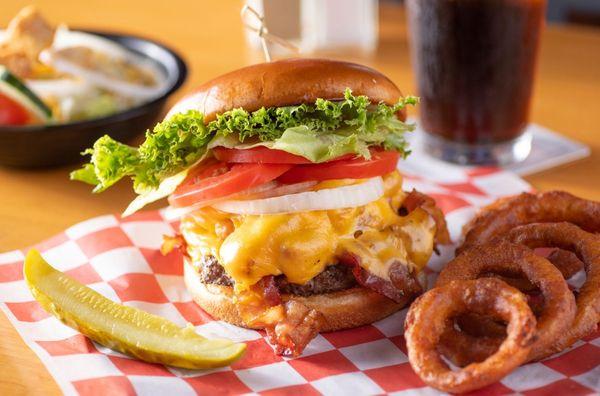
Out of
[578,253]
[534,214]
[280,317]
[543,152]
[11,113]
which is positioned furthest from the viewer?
[543,152]

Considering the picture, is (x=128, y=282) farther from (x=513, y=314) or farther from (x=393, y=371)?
(x=513, y=314)

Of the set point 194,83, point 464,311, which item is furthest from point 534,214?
point 194,83

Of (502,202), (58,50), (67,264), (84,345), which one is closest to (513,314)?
(502,202)

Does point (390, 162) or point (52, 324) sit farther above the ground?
point (390, 162)

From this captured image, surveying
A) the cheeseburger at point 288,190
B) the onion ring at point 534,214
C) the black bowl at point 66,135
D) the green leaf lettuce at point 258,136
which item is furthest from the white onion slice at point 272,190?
the black bowl at point 66,135

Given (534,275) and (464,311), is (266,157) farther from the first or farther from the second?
(534,275)

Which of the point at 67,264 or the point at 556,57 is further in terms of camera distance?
the point at 556,57

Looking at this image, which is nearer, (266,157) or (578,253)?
(266,157)

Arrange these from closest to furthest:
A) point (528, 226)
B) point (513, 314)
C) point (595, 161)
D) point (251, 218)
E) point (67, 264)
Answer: point (513, 314) < point (251, 218) < point (528, 226) < point (67, 264) < point (595, 161)
